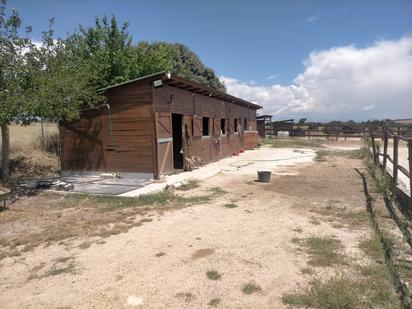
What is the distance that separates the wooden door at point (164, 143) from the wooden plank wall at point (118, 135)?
0.22 metres

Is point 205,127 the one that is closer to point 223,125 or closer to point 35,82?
point 223,125

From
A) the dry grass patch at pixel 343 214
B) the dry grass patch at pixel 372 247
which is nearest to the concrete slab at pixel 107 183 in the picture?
the dry grass patch at pixel 343 214

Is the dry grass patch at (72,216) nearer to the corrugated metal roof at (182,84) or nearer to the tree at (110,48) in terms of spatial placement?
the corrugated metal roof at (182,84)

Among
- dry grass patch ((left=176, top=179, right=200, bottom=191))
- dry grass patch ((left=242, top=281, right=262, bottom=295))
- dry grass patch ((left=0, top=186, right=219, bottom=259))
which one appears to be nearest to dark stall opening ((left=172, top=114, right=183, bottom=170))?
dry grass patch ((left=176, top=179, right=200, bottom=191))

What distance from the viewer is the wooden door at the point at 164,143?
37.9 ft

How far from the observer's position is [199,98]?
51.1ft

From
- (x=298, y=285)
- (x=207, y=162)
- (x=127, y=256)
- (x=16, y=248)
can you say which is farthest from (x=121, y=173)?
(x=298, y=285)

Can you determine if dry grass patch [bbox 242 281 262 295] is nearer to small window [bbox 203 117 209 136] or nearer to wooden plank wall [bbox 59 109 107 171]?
wooden plank wall [bbox 59 109 107 171]

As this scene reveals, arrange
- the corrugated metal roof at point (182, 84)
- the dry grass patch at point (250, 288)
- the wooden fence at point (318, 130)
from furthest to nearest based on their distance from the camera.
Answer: the wooden fence at point (318, 130), the corrugated metal roof at point (182, 84), the dry grass patch at point (250, 288)

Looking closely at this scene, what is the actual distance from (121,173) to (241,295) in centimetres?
892

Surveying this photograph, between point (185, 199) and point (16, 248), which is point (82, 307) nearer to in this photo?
point (16, 248)

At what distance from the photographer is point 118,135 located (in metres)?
11.9

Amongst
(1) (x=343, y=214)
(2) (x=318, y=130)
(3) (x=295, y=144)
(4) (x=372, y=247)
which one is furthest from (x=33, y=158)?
(2) (x=318, y=130)

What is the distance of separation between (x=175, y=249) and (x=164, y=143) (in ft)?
23.1
